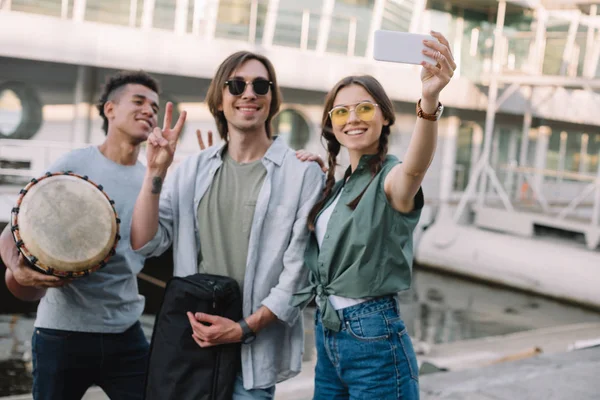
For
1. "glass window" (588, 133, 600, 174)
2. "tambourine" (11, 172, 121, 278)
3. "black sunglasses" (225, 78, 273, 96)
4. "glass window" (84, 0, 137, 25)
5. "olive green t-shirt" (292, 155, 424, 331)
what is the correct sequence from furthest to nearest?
1. "glass window" (588, 133, 600, 174)
2. "glass window" (84, 0, 137, 25)
3. "tambourine" (11, 172, 121, 278)
4. "black sunglasses" (225, 78, 273, 96)
5. "olive green t-shirt" (292, 155, 424, 331)

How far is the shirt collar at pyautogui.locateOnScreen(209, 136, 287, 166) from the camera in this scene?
250 centimetres

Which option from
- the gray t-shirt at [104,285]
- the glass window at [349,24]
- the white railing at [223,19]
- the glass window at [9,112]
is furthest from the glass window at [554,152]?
the gray t-shirt at [104,285]

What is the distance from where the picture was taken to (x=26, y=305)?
8609mm

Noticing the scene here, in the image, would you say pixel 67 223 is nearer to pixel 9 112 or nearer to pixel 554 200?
pixel 9 112

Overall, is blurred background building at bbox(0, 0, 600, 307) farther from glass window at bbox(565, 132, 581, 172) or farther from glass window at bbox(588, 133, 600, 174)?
glass window at bbox(588, 133, 600, 174)

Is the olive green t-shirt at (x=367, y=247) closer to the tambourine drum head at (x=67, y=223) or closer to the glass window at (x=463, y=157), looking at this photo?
the tambourine drum head at (x=67, y=223)

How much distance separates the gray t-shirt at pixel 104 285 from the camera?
2.84 meters

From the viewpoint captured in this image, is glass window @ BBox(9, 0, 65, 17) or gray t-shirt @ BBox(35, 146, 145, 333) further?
glass window @ BBox(9, 0, 65, 17)

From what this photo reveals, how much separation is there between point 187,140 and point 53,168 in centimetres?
1161

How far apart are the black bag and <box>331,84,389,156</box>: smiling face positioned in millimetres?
640

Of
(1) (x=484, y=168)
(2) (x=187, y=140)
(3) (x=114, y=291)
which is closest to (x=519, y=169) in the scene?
(1) (x=484, y=168)

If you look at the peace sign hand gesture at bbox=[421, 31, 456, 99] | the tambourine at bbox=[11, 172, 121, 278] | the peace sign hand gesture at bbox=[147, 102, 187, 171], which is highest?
the peace sign hand gesture at bbox=[421, 31, 456, 99]

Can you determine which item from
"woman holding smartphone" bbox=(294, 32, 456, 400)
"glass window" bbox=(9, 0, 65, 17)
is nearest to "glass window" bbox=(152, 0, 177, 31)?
"glass window" bbox=(9, 0, 65, 17)

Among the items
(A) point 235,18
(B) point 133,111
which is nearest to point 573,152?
(A) point 235,18
